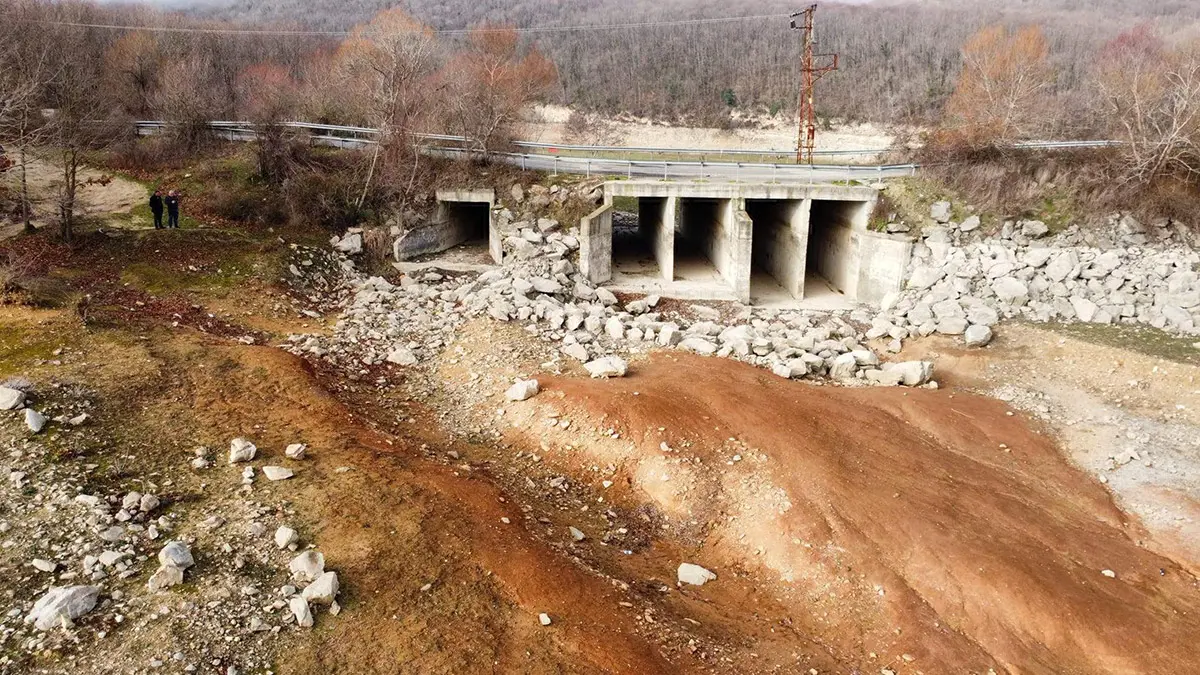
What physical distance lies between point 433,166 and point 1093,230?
2439 centimetres

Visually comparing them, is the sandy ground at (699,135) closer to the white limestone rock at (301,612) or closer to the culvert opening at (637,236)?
the culvert opening at (637,236)

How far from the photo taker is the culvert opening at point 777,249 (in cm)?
2817

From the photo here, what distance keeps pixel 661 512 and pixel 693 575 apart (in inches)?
75.7

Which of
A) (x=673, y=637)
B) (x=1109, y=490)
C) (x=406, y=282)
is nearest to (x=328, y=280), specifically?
(x=406, y=282)

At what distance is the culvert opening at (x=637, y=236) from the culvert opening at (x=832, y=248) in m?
6.36

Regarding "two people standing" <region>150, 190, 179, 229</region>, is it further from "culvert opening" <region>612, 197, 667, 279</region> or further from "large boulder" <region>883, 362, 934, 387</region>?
"large boulder" <region>883, 362, 934, 387</region>

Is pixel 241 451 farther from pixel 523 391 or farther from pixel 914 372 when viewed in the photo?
pixel 914 372

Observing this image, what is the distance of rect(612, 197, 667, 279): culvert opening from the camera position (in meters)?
29.9

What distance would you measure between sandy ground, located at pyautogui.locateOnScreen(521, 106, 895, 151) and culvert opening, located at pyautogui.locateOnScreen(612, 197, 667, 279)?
1095 inches

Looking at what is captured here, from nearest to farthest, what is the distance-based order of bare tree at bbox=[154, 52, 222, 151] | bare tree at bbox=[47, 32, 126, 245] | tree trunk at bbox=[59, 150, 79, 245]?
tree trunk at bbox=[59, 150, 79, 245] < bare tree at bbox=[47, 32, 126, 245] < bare tree at bbox=[154, 52, 222, 151]

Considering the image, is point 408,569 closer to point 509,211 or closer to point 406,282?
point 406,282

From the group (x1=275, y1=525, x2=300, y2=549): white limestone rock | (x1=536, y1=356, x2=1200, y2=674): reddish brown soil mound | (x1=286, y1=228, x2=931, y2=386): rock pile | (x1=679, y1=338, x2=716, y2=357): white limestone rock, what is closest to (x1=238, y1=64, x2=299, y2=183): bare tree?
(x1=286, y1=228, x2=931, y2=386): rock pile

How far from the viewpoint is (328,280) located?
78.1ft

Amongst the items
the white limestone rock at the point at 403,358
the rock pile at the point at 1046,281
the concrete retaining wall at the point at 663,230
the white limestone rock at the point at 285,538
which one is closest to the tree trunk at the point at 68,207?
the white limestone rock at the point at 403,358
